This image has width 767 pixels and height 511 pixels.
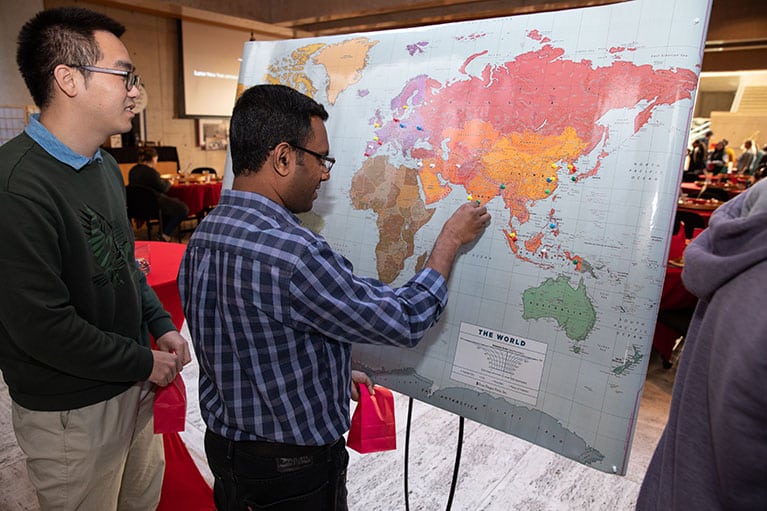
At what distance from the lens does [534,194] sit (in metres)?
1.23

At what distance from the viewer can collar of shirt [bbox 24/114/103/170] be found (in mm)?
1199

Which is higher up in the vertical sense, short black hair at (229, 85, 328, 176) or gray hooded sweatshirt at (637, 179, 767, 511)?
short black hair at (229, 85, 328, 176)

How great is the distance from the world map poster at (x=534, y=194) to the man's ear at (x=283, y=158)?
1.41 feet

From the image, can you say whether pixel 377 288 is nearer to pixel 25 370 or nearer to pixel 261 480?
pixel 261 480

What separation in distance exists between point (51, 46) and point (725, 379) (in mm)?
1539

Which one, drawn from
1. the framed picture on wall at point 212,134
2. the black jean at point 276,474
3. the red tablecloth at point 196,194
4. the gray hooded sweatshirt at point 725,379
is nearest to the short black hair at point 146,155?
Result: the red tablecloth at point 196,194

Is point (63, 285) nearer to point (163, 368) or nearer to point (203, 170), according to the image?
point (163, 368)

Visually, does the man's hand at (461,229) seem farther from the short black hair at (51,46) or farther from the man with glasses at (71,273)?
the short black hair at (51,46)

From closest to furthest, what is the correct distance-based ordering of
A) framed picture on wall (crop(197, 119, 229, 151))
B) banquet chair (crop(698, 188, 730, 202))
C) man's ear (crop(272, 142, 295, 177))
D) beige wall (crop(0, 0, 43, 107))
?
man's ear (crop(272, 142, 295, 177)), beige wall (crop(0, 0, 43, 107)), banquet chair (crop(698, 188, 730, 202)), framed picture on wall (crop(197, 119, 229, 151))

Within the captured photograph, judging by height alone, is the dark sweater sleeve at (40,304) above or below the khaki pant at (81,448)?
above

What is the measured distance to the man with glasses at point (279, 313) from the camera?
3.20 ft

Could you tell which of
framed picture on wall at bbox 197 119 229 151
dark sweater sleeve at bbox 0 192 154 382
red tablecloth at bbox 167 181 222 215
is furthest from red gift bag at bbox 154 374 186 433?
framed picture on wall at bbox 197 119 229 151

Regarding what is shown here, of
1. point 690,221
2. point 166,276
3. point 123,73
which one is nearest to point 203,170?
point 166,276

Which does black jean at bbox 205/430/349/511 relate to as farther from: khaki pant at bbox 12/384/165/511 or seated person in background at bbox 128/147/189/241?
seated person in background at bbox 128/147/189/241
